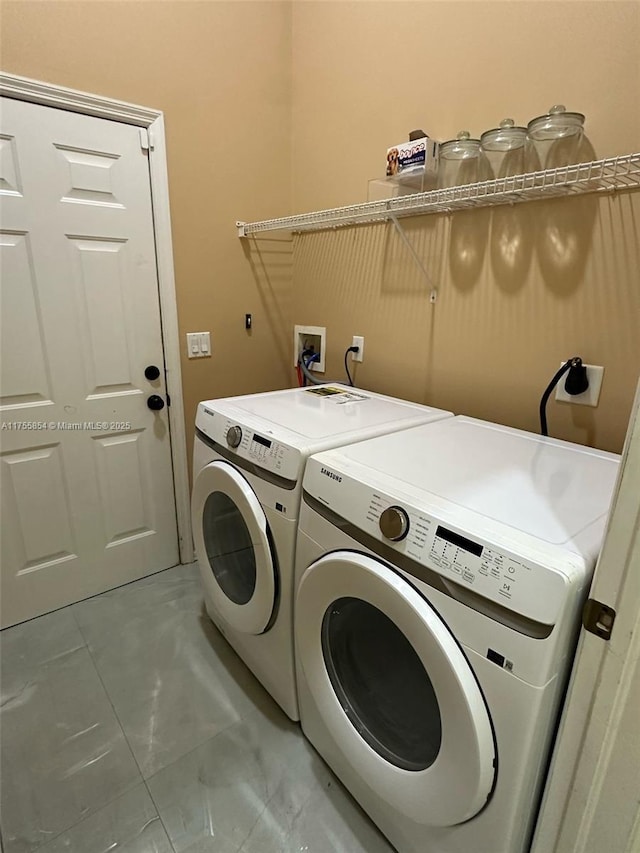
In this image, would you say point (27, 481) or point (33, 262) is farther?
point (27, 481)

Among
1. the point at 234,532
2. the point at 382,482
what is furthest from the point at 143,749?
the point at 382,482

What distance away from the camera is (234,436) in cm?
136

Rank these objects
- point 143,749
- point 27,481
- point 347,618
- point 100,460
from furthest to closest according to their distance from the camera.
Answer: point 100,460 < point 27,481 < point 143,749 < point 347,618

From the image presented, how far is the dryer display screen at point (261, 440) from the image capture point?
1.24 metres

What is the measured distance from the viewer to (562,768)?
28.4 inches

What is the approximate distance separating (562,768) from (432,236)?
155 centimetres

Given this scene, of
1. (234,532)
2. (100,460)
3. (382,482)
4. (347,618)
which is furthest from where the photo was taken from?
(100,460)

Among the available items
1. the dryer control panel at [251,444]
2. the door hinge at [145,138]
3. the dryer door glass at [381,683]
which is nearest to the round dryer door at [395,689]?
the dryer door glass at [381,683]

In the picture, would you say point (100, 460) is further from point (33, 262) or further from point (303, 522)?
point (303, 522)

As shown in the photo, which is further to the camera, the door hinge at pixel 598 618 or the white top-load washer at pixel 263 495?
the white top-load washer at pixel 263 495

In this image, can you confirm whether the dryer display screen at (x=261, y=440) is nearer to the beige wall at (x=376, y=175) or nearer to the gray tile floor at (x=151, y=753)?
the beige wall at (x=376, y=175)

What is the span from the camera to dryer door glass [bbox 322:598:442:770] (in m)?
Result: 0.93

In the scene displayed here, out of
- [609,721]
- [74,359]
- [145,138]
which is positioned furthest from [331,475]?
[145,138]

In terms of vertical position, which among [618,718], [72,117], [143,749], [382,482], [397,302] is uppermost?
[72,117]
